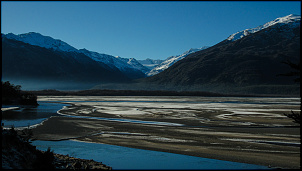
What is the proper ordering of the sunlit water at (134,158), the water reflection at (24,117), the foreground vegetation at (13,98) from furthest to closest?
the foreground vegetation at (13,98) < the water reflection at (24,117) < the sunlit water at (134,158)

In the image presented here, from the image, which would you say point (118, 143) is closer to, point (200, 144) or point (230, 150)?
point (200, 144)

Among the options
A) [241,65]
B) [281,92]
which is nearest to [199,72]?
[241,65]

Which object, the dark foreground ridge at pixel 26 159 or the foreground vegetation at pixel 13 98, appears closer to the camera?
the dark foreground ridge at pixel 26 159

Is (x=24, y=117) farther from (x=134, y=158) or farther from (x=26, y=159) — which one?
(x=26, y=159)

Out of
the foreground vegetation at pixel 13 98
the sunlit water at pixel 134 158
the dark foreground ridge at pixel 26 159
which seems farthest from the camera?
the foreground vegetation at pixel 13 98

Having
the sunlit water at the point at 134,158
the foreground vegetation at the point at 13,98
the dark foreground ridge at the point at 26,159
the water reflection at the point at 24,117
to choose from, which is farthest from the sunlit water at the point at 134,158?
the foreground vegetation at the point at 13,98

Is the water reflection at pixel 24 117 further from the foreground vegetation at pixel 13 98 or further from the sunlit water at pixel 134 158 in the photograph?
the foreground vegetation at pixel 13 98

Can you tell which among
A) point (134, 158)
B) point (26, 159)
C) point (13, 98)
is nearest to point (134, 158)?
point (134, 158)

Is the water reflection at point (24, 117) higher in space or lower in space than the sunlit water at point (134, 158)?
higher
